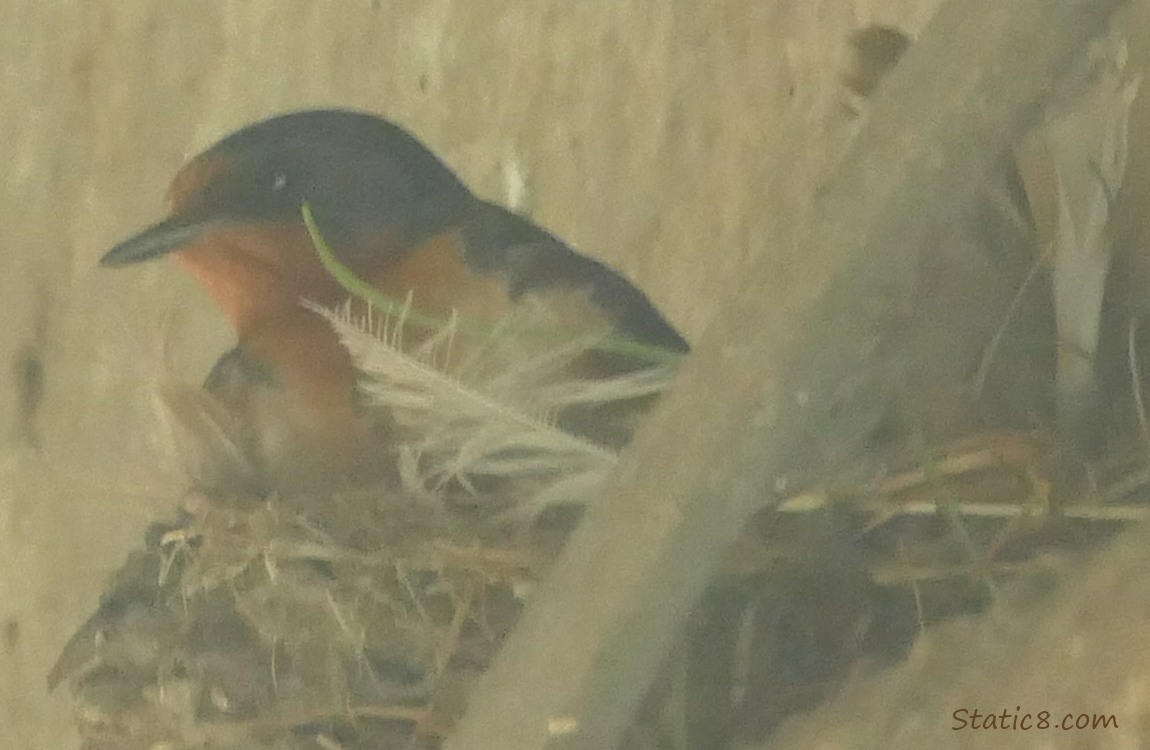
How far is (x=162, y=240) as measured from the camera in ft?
3.36

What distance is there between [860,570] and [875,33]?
498 mm

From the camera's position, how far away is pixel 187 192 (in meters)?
1.07

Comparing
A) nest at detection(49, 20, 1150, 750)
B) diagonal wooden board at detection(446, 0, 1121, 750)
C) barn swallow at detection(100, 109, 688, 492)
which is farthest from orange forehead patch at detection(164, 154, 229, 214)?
diagonal wooden board at detection(446, 0, 1121, 750)

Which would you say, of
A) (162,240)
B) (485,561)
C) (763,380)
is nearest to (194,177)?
(162,240)

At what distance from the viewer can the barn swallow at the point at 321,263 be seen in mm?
1000

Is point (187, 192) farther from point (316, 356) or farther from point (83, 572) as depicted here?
point (83, 572)

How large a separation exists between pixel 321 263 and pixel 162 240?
0.43 ft

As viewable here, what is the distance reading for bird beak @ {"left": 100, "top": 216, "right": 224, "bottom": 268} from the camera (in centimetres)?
102

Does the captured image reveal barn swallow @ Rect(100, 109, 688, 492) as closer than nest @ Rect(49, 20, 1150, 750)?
No

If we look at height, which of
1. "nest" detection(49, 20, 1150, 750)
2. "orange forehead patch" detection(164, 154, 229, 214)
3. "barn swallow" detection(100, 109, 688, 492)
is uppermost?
"orange forehead patch" detection(164, 154, 229, 214)

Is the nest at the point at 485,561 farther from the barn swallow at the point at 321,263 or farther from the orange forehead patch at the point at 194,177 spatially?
the orange forehead patch at the point at 194,177

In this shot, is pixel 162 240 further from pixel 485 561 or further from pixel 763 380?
pixel 763 380

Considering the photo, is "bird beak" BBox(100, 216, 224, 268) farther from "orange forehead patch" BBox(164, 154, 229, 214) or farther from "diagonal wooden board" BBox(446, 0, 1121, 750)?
"diagonal wooden board" BBox(446, 0, 1121, 750)

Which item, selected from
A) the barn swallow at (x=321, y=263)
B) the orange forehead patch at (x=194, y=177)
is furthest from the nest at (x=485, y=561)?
the orange forehead patch at (x=194, y=177)
